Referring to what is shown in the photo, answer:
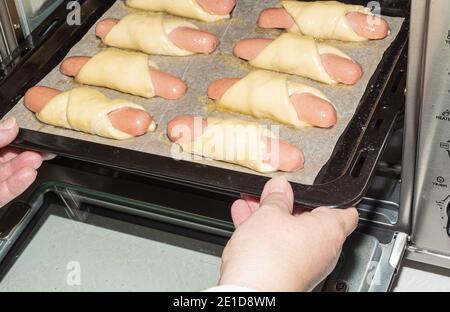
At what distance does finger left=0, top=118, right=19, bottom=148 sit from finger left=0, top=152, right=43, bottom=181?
0.17ft

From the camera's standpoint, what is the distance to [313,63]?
1517 mm

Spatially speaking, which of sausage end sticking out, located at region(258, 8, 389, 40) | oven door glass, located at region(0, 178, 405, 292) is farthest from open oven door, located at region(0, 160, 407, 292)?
sausage end sticking out, located at region(258, 8, 389, 40)

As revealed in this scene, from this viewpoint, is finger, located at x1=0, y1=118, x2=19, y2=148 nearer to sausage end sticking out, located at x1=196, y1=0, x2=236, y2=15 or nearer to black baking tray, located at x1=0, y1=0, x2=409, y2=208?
black baking tray, located at x1=0, y1=0, x2=409, y2=208

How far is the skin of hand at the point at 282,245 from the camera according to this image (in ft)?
3.44

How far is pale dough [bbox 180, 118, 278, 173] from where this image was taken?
135 cm

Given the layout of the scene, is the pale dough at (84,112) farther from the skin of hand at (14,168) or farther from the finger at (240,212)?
the finger at (240,212)

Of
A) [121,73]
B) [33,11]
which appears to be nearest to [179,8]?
[121,73]

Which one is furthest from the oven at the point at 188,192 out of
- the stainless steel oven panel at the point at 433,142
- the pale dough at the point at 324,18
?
the pale dough at the point at 324,18

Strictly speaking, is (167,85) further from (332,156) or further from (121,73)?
(332,156)

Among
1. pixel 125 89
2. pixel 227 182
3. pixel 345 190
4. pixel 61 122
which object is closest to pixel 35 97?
pixel 61 122

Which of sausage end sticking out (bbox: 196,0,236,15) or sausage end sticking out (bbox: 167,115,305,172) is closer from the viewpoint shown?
sausage end sticking out (bbox: 167,115,305,172)

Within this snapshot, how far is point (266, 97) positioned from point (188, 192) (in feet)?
0.92

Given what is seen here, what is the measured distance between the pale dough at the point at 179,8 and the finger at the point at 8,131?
0.54 metres
